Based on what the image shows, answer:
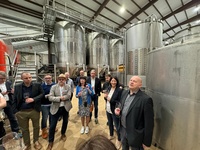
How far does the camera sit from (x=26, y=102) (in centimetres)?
183

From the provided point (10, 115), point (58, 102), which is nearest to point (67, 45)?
point (10, 115)

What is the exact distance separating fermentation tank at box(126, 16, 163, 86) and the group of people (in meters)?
1.35

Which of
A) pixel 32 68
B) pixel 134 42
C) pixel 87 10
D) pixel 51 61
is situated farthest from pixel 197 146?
pixel 51 61

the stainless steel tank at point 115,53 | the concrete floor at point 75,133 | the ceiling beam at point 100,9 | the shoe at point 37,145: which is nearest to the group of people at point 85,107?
the shoe at point 37,145

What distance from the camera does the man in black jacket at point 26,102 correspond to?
1.85m

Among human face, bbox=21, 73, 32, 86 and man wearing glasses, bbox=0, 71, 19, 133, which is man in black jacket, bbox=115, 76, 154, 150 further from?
man wearing glasses, bbox=0, 71, 19, 133

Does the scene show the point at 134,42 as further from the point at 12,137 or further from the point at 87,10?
the point at 87,10

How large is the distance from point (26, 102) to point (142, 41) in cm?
326

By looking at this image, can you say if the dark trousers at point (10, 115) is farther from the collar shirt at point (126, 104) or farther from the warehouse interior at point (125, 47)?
the collar shirt at point (126, 104)

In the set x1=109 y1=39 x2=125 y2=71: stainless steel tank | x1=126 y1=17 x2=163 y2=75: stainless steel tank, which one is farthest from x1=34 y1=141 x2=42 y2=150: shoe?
x1=109 y1=39 x2=125 y2=71: stainless steel tank

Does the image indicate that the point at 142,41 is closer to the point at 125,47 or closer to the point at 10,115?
the point at 125,47

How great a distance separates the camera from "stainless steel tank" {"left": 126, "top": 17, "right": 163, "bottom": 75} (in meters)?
3.04

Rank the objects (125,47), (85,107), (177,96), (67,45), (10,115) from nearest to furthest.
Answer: (177,96)
(10,115)
(85,107)
(125,47)
(67,45)

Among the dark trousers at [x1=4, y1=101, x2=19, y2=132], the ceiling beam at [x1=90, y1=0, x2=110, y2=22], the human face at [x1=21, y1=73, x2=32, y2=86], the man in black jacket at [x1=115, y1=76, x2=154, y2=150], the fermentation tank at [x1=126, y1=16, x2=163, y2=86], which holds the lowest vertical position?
the dark trousers at [x1=4, y1=101, x2=19, y2=132]
